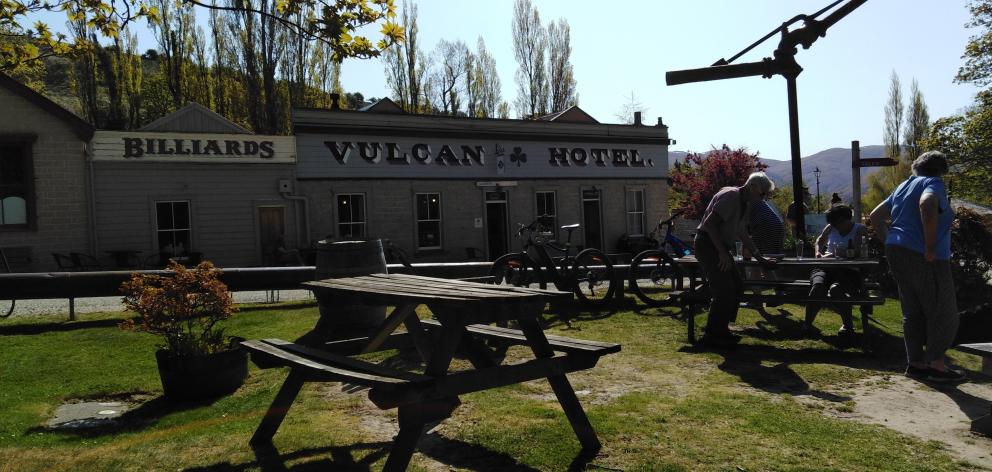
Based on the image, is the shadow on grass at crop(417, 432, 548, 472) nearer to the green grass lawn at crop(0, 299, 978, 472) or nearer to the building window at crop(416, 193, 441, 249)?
the green grass lawn at crop(0, 299, 978, 472)

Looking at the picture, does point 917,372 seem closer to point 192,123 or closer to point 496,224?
point 496,224

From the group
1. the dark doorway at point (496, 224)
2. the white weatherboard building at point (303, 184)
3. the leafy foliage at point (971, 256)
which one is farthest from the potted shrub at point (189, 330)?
the dark doorway at point (496, 224)

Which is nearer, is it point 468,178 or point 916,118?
point 468,178

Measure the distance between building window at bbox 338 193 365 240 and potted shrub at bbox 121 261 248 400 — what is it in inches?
588

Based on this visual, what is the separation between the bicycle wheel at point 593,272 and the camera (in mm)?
10047

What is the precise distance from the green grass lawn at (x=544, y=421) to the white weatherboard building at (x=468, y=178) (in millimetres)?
13614

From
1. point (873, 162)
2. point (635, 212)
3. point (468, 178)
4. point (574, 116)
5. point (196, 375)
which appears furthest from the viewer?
point (574, 116)

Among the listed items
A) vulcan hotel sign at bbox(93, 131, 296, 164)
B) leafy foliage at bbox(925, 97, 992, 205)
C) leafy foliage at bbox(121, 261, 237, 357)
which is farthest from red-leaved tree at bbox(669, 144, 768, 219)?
leafy foliage at bbox(121, 261, 237, 357)

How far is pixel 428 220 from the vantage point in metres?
22.0

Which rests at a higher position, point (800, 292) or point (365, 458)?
point (800, 292)

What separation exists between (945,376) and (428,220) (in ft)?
58.3

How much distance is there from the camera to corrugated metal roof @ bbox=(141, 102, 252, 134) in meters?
19.6

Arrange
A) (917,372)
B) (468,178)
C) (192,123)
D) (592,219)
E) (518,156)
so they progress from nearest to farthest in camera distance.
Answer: (917,372)
(192,123)
(468,178)
(518,156)
(592,219)

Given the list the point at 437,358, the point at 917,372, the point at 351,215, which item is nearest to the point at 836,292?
the point at 917,372
